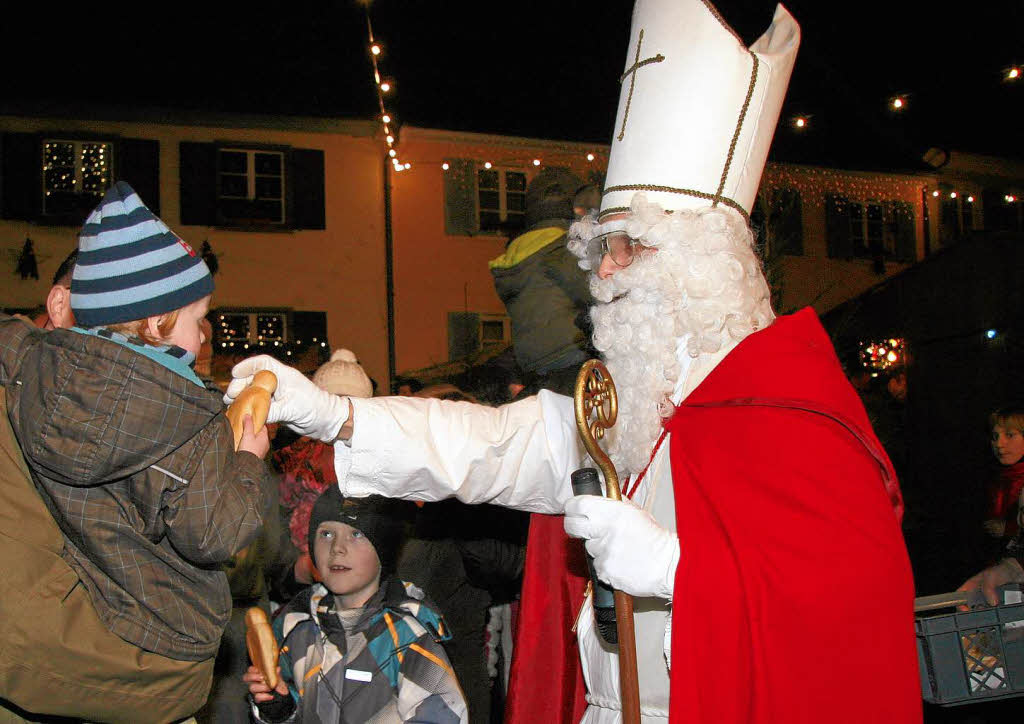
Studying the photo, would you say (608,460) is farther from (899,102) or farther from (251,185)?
(251,185)

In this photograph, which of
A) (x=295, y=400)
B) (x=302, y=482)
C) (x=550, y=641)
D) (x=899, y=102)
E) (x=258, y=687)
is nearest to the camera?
(x=295, y=400)

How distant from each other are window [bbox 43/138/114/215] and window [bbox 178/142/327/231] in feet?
4.24

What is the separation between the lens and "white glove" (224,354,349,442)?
8.17ft

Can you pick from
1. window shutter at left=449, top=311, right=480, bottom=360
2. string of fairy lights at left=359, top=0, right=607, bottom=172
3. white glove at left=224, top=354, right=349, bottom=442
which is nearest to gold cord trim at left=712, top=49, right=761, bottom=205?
white glove at left=224, top=354, right=349, bottom=442

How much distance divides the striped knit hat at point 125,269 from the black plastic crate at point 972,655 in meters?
2.57

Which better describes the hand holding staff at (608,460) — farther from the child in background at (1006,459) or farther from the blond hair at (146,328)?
the child in background at (1006,459)

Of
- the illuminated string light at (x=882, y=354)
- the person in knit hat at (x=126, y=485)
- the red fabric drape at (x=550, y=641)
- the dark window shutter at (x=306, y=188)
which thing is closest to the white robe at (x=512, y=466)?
the red fabric drape at (x=550, y=641)

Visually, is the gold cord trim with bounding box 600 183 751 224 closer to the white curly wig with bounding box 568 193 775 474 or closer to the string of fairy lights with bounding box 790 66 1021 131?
the white curly wig with bounding box 568 193 775 474

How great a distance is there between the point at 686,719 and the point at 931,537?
694cm

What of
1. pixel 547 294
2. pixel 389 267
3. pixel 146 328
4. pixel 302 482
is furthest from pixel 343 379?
pixel 389 267

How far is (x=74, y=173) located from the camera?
14711 millimetres

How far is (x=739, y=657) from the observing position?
2.02 metres

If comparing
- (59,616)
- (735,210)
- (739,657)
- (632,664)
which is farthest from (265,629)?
(735,210)

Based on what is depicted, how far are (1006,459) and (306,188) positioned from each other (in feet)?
40.7
